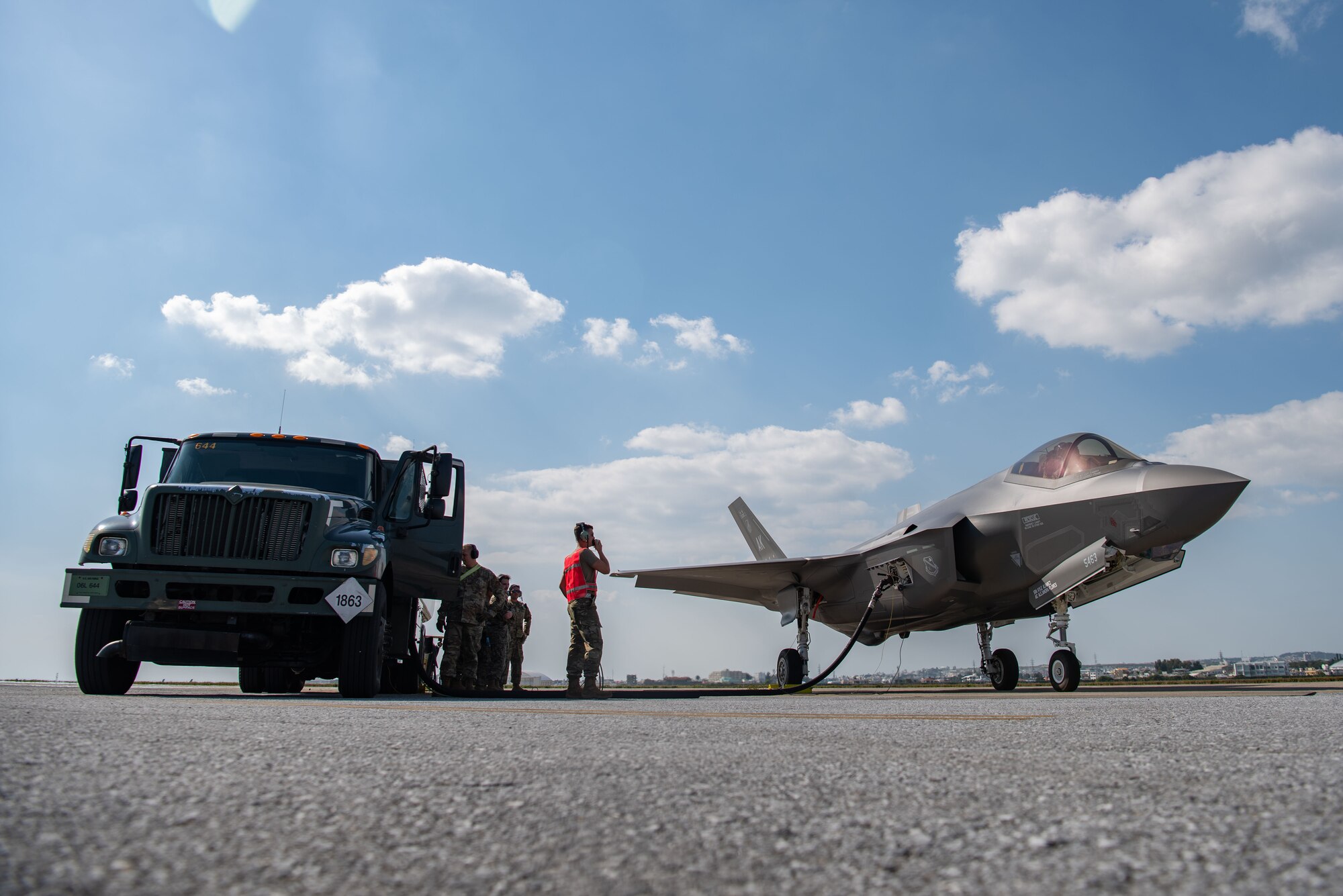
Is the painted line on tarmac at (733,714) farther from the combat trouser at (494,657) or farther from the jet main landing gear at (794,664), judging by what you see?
the jet main landing gear at (794,664)

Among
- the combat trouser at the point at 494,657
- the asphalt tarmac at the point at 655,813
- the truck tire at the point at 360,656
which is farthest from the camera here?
the combat trouser at the point at 494,657

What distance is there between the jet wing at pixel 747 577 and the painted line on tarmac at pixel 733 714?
9.10m

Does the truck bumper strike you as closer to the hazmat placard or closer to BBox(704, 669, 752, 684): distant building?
the hazmat placard

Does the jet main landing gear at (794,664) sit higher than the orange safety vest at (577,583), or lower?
lower

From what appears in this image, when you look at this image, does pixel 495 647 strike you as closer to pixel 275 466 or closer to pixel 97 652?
pixel 275 466

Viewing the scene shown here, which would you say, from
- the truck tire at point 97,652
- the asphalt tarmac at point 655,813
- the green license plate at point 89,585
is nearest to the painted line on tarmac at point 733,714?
the asphalt tarmac at point 655,813

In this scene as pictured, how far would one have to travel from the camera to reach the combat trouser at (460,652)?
10.9 metres

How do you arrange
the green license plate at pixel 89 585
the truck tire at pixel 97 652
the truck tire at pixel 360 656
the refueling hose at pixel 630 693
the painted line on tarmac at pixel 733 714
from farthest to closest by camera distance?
1. the refueling hose at pixel 630 693
2. the truck tire at pixel 360 656
3. the truck tire at pixel 97 652
4. the green license plate at pixel 89 585
5. the painted line on tarmac at pixel 733 714

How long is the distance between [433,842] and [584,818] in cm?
31

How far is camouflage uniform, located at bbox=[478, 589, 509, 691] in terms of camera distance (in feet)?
38.7

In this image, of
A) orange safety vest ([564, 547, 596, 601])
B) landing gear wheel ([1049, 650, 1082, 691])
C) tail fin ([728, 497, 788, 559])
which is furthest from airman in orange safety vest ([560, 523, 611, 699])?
tail fin ([728, 497, 788, 559])

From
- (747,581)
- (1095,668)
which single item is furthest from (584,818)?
(1095,668)

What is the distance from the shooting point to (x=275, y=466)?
28.6 ft

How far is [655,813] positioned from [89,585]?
7254mm
